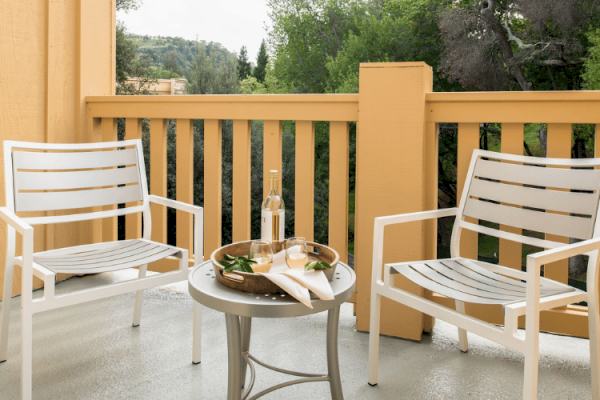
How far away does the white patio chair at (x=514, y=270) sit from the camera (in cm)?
124

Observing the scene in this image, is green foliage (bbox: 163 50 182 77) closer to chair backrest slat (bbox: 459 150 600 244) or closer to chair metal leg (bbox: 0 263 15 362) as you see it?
chair metal leg (bbox: 0 263 15 362)

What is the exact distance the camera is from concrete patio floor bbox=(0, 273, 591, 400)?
1673 mm

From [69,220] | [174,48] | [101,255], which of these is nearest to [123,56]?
[174,48]

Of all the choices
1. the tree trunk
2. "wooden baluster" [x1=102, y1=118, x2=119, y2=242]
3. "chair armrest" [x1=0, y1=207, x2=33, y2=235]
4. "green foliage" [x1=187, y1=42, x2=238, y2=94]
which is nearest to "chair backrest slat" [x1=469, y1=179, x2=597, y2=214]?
"chair armrest" [x1=0, y1=207, x2=33, y2=235]

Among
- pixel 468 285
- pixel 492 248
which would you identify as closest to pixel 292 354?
pixel 468 285

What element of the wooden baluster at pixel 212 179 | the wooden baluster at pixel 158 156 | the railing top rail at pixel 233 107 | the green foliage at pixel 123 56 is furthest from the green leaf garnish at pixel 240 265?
the green foliage at pixel 123 56

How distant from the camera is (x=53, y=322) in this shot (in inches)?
86.1

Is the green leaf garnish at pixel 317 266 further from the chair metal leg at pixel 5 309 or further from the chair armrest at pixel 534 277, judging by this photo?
the chair metal leg at pixel 5 309

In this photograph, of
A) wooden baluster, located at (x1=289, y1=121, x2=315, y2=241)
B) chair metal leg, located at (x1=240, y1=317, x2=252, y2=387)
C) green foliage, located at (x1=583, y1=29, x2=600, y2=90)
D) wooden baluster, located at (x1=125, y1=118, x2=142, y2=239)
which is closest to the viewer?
chair metal leg, located at (x1=240, y1=317, x2=252, y2=387)

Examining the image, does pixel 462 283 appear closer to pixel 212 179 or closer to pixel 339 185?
pixel 339 185

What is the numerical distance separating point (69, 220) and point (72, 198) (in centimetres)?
9

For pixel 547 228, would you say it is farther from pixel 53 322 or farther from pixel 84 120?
pixel 84 120

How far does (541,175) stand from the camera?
1.71m

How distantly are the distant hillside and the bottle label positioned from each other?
353 inches
